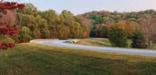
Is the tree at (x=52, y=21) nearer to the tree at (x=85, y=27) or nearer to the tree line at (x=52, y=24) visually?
the tree line at (x=52, y=24)

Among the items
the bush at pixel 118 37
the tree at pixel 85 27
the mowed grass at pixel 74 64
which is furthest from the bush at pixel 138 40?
the tree at pixel 85 27

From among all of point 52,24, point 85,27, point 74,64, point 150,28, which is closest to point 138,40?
point 150,28

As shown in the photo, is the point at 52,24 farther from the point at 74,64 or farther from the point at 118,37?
the point at 74,64

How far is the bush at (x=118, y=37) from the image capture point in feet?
189

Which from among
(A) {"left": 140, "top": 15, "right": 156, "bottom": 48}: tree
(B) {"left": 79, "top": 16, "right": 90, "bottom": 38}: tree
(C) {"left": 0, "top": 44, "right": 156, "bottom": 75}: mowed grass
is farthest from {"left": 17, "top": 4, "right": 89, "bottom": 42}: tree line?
(C) {"left": 0, "top": 44, "right": 156, "bottom": 75}: mowed grass

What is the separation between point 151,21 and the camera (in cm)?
8219

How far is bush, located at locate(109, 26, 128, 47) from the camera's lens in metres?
57.6

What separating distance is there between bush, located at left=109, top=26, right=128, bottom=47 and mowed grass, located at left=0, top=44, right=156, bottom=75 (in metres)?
21.5

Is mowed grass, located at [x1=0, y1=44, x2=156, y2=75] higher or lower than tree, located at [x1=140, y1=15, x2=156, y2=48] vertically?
lower

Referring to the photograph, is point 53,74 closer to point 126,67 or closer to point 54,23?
point 126,67

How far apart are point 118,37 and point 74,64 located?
29197 mm

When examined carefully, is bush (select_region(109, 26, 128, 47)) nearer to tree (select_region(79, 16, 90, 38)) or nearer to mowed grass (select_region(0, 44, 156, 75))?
mowed grass (select_region(0, 44, 156, 75))

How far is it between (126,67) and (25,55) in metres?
13.0

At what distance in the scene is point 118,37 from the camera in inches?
2297
